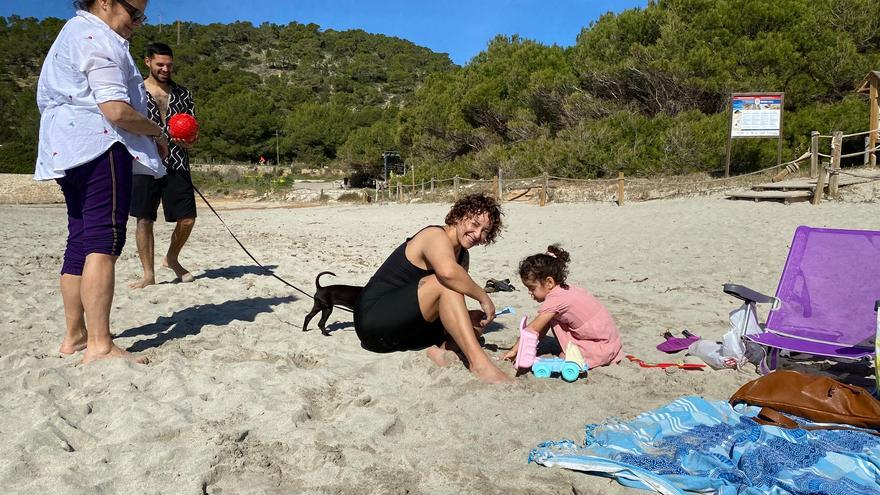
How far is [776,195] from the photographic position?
10977 millimetres

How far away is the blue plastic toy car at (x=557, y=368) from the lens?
310 centimetres

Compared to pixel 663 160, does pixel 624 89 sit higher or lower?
higher

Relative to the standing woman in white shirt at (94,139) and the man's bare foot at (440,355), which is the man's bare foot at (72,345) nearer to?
the standing woman in white shirt at (94,139)

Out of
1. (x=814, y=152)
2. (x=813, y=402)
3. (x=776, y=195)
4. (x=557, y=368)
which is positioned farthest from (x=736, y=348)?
(x=814, y=152)

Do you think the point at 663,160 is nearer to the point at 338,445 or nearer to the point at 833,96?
the point at 833,96

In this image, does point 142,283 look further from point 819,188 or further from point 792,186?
point 792,186

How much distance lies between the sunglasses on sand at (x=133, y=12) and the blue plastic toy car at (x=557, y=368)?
2589 mm

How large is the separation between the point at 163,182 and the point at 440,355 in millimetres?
3074

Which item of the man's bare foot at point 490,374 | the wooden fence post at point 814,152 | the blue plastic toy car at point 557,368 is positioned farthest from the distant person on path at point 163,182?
the wooden fence post at point 814,152

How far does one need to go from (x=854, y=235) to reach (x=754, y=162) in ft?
42.9

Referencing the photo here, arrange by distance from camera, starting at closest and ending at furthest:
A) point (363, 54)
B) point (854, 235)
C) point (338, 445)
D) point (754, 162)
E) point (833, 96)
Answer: point (338, 445)
point (854, 235)
point (754, 162)
point (833, 96)
point (363, 54)

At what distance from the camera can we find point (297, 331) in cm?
405

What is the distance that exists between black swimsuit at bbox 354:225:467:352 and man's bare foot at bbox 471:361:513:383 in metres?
0.46

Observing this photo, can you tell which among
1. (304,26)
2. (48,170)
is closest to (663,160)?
(48,170)
